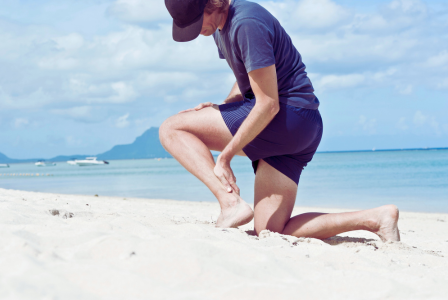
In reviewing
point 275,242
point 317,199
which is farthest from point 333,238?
point 317,199

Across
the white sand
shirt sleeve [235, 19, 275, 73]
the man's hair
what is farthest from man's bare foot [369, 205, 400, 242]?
the man's hair

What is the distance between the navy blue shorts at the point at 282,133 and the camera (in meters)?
2.26

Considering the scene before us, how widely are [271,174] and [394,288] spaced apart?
1288mm

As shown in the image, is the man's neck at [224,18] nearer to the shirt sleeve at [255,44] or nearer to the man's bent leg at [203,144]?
the shirt sleeve at [255,44]

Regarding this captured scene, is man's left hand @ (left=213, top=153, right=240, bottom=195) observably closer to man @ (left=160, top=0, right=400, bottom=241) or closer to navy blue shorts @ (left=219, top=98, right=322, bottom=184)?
man @ (left=160, top=0, right=400, bottom=241)

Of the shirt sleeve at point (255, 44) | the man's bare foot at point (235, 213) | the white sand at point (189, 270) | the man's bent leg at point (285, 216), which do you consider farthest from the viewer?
the man's bent leg at point (285, 216)

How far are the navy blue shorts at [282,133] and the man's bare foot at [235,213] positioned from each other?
321 millimetres

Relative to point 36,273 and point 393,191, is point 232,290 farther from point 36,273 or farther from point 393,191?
point 393,191

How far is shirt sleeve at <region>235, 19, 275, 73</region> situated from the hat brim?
24 centimetres

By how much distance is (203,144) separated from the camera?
2479 millimetres

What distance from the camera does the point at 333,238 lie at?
8.65 feet

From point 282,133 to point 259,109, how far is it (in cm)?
26

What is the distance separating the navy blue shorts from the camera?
7.43ft

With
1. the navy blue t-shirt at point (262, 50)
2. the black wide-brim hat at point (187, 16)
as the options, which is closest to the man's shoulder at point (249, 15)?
the navy blue t-shirt at point (262, 50)
